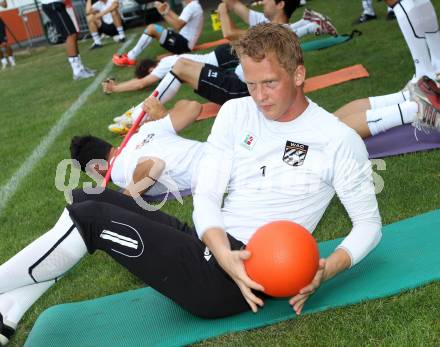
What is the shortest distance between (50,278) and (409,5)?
14.4 ft

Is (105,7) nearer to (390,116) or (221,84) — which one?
(221,84)

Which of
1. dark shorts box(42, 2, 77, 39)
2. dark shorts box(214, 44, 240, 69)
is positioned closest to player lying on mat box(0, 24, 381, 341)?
dark shorts box(214, 44, 240, 69)

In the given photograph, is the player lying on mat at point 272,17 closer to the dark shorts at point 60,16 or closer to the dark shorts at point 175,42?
the dark shorts at point 175,42

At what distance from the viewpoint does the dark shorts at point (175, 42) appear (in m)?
10.6

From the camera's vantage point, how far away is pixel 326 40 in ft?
31.4

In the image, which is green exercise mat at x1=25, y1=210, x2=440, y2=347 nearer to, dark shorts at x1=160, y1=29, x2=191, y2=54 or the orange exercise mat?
the orange exercise mat

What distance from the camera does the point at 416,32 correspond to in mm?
5883

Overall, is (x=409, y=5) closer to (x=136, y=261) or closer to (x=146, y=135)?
(x=146, y=135)

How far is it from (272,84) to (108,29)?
13291 mm

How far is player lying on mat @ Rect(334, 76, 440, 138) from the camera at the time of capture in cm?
460

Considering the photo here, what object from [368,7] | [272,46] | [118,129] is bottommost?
[368,7]

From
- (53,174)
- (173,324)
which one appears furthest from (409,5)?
(173,324)

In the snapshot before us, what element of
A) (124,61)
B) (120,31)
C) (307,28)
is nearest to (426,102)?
(307,28)

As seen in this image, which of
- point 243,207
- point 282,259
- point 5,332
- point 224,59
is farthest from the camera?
point 224,59
